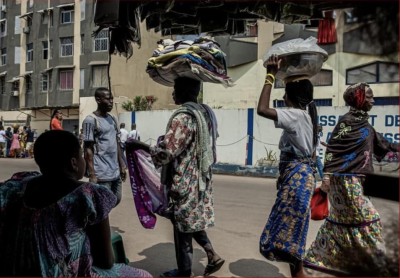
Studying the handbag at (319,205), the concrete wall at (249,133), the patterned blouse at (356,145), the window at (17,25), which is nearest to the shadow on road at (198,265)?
the handbag at (319,205)

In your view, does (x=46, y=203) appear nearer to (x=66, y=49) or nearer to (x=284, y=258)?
(x=284, y=258)

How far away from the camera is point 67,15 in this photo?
32438 mm

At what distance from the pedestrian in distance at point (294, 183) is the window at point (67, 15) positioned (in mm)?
31506

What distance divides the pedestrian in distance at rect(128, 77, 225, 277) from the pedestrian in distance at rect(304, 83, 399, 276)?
3.37 feet

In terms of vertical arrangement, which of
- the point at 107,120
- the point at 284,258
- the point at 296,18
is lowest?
the point at 284,258

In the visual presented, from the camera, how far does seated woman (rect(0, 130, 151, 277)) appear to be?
74.7 inches

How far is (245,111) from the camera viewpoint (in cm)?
1473

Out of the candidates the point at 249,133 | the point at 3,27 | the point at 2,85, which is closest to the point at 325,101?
the point at 249,133

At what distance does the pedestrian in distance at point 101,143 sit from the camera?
4348 mm

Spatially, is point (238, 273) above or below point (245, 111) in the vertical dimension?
below

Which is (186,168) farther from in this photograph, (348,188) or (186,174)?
(348,188)

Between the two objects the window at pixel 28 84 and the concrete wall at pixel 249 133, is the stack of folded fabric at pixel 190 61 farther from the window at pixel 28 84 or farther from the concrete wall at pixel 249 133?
the window at pixel 28 84

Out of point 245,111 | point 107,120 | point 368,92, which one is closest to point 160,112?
point 245,111

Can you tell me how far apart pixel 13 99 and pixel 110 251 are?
37.3 m
